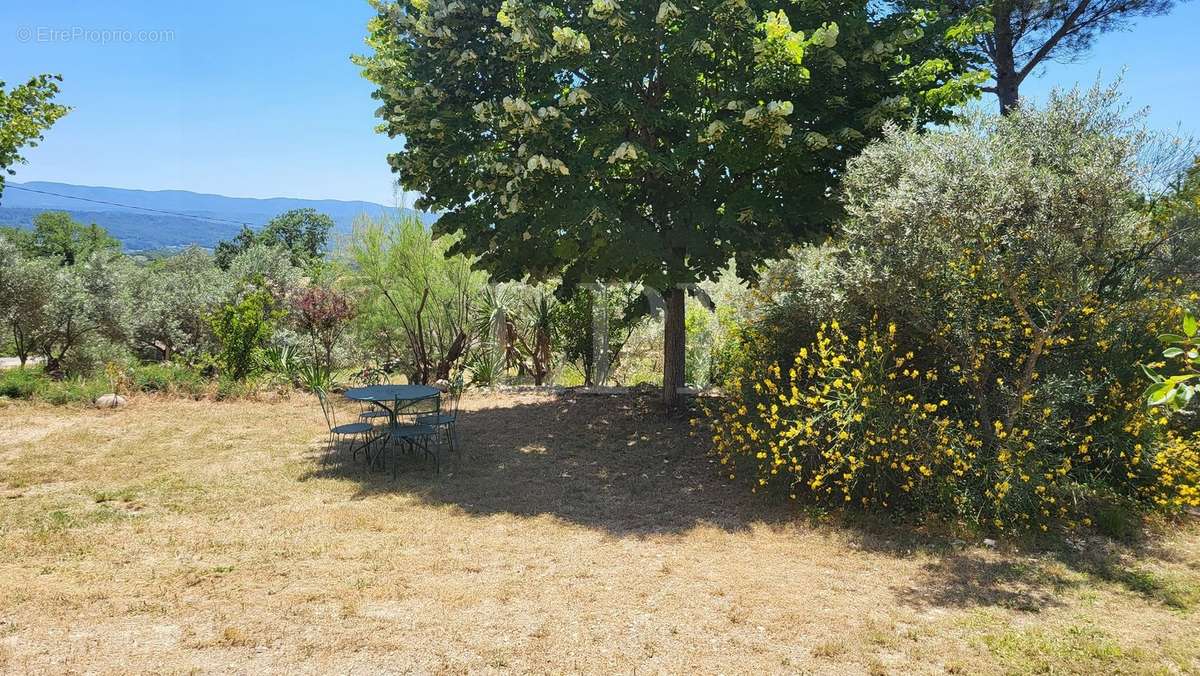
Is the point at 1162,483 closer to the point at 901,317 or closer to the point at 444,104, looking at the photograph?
the point at 901,317

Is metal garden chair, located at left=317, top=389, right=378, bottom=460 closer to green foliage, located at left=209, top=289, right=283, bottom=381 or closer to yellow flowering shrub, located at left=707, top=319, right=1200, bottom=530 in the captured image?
green foliage, located at left=209, top=289, right=283, bottom=381

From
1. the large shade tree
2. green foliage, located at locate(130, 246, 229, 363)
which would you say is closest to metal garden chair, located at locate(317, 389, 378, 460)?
the large shade tree

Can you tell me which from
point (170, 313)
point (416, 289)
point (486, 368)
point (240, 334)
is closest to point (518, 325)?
point (486, 368)

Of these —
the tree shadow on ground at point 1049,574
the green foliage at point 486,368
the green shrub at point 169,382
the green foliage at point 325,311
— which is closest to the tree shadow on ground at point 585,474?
the tree shadow on ground at point 1049,574

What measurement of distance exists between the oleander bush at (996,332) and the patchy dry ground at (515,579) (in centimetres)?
51

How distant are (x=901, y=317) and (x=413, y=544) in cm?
440

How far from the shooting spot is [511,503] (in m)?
6.41

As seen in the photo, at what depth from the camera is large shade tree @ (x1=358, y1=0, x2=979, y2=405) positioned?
22.5 feet

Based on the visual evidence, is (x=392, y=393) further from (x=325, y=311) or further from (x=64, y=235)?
(x=64, y=235)

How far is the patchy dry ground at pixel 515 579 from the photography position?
3570 millimetres

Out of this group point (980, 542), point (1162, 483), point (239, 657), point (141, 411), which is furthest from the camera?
point (141, 411)

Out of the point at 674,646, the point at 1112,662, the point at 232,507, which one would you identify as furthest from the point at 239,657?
the point at 1112,662

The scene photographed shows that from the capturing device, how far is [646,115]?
7.17 m

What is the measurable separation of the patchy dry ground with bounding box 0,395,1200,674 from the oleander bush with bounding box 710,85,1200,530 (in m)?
0.51
